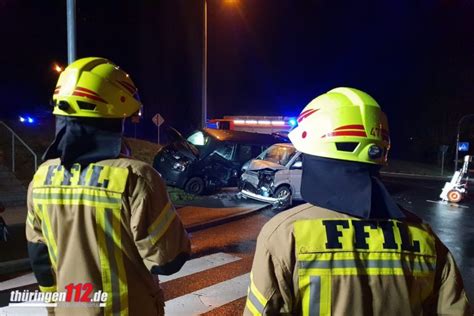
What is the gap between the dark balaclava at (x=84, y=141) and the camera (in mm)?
2148

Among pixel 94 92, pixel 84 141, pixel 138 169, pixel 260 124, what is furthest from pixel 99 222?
pixel 260 124

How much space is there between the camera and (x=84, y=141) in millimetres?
2195

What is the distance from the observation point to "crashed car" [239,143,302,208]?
11609 mm

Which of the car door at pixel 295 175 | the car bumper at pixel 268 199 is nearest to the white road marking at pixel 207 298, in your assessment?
the car bumper at pixel 268 199

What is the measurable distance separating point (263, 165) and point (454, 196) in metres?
6.75

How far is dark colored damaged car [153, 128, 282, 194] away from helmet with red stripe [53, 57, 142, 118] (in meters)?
10.3

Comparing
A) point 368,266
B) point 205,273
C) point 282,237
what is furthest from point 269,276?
point 205,273

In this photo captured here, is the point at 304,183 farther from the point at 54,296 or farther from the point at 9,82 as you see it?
the point at 9,82

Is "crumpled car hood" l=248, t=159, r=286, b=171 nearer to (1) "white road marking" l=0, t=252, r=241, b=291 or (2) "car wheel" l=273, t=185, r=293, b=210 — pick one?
(2) "car wheel" l=273, t=185, r=293, b=210

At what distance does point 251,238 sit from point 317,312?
6939 mm

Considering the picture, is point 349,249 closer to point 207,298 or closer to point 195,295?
point 207,298

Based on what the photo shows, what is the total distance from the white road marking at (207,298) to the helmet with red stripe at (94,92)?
118 inches

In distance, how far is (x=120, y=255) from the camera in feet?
6.84

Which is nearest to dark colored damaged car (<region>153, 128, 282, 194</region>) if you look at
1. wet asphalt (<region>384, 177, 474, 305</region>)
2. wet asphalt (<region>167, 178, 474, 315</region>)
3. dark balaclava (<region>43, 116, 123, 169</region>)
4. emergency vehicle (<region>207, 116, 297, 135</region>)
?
wet asphalt (<region>167, 178, 474, 315</region>)
